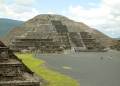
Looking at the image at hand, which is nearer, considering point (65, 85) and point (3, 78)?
point (3, 78)

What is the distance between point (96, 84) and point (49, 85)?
39.2 ft

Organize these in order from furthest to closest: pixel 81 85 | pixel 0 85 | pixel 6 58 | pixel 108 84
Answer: pixel 108 84
pixel 81 85
pixel 6 58
pixel 0 85

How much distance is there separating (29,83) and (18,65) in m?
2.16

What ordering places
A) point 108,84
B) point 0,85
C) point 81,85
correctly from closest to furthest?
1. point 0,85
2. point 81,85
3. point 108,84

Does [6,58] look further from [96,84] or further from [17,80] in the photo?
[96,84]

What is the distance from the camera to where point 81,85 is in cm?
5947

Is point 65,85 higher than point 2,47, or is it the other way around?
point 2,47

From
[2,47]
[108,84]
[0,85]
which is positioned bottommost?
[108,84]

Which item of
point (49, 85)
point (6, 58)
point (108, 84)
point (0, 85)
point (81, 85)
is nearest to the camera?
point (0, 85)

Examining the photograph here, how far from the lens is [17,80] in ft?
100

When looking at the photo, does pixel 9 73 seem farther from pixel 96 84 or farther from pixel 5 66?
pixel 96 84

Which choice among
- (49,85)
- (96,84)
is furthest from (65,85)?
(96,84)

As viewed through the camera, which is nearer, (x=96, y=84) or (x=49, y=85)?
(x=49, y=85)

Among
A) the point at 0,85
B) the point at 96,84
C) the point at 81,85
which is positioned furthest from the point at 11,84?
the point at 96,84
